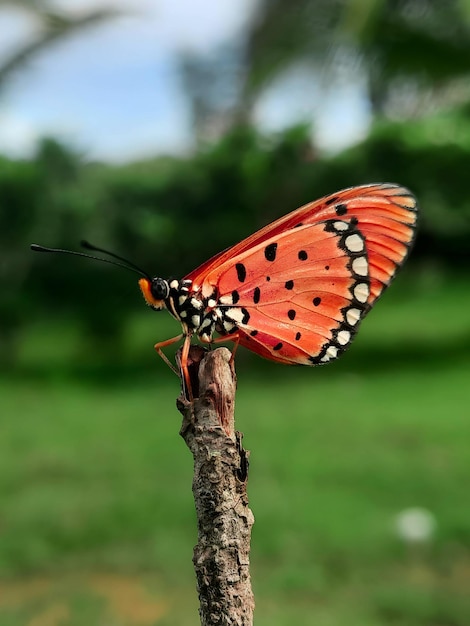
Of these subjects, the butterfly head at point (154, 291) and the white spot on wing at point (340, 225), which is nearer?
the butterfly head at point (154, 291)

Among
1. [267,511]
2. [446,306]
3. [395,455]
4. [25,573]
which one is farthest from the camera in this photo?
[446,306]

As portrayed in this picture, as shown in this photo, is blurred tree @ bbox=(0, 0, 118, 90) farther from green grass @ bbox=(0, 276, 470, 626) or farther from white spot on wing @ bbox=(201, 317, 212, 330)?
white spot on wing @ bbox=(201, 317, 212, 330)

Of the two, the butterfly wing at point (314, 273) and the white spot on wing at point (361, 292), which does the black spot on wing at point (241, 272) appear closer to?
the butterfly wing at point (314, 273)

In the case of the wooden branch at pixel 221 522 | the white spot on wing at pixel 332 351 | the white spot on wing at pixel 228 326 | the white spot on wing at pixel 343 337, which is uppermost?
the white spot on wing at pixel 343 337

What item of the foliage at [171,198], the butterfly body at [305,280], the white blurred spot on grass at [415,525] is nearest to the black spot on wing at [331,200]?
the butterfly body at [305,280]

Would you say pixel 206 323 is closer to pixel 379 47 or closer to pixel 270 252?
pixel 270 252

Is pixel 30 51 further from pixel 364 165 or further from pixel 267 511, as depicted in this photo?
pixel 267 511

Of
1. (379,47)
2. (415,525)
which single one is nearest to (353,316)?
(415,525)

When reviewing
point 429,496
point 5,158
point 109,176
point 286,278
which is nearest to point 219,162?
point 109,176
